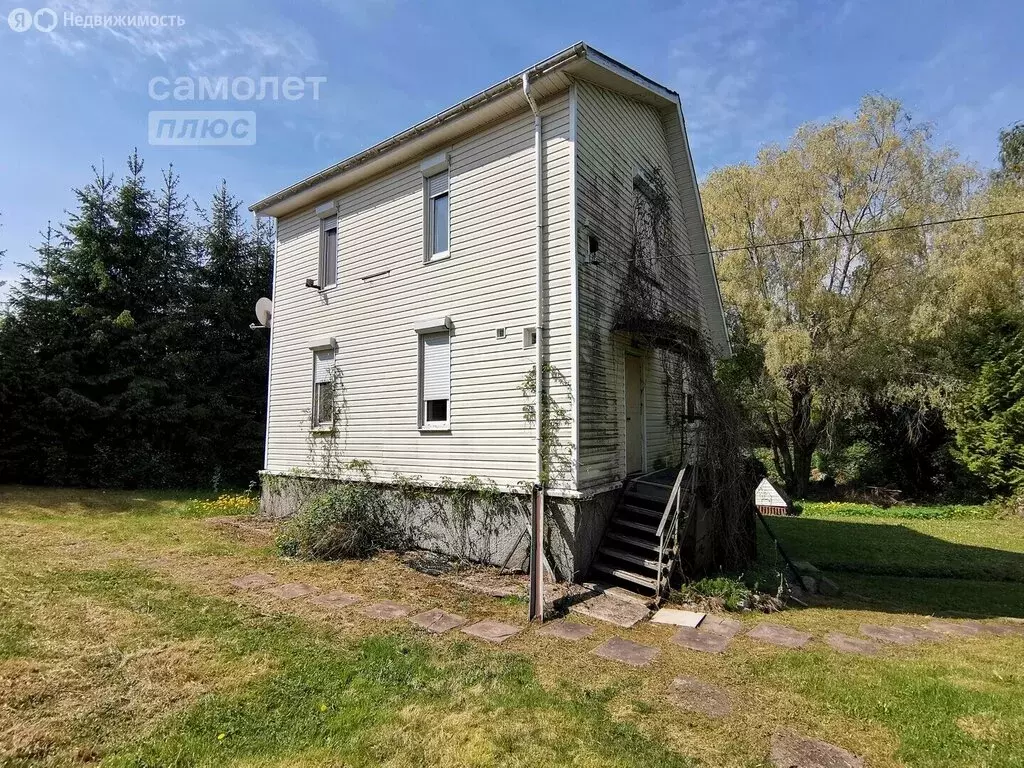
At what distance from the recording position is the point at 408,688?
425 centimetres

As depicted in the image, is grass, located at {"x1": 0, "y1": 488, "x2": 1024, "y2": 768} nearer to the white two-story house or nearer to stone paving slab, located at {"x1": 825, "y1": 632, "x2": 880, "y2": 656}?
stone paving slab, located at {"x1": 825, "y1": 632, "x2": 880, "y2": 656}

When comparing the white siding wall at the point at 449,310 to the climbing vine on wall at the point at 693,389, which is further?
the climbing vine on wall at the point at 693,389

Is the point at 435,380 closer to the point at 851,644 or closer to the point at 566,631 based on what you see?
A: the point at 566,631

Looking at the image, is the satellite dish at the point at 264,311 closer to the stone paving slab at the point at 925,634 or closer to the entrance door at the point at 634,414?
the entrance door at the point at 634,414

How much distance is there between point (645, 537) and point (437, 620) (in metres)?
3.39

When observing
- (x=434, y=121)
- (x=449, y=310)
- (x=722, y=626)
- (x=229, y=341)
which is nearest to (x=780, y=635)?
(x=722, y=626)

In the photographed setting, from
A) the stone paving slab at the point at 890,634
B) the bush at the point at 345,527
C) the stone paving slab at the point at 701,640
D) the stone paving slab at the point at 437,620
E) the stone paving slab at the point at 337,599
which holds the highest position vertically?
the bush at the point at 345,527

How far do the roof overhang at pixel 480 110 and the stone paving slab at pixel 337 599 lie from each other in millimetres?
7355

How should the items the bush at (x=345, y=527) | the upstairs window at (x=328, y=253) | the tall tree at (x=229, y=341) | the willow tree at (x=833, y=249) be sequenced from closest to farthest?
the bush at (x=345, y=527) → the upstairs window at (x=328, y=253) → the willow tree at (x=833, y=249) → the tall tree at (x=229, y=341)

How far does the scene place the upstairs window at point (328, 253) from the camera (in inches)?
440

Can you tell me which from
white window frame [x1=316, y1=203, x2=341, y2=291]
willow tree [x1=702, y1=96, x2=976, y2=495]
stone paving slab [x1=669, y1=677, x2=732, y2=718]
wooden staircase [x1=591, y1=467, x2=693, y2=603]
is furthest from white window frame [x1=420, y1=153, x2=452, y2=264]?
willow tree [x1=702, y1=96, x2=976, y2=495]

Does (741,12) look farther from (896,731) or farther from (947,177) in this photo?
(947,177)

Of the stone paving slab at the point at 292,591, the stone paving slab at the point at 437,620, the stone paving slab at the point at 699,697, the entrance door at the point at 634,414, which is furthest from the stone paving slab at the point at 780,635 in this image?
the stone paving slab at the point at 292,591

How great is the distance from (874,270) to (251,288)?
883 inches
